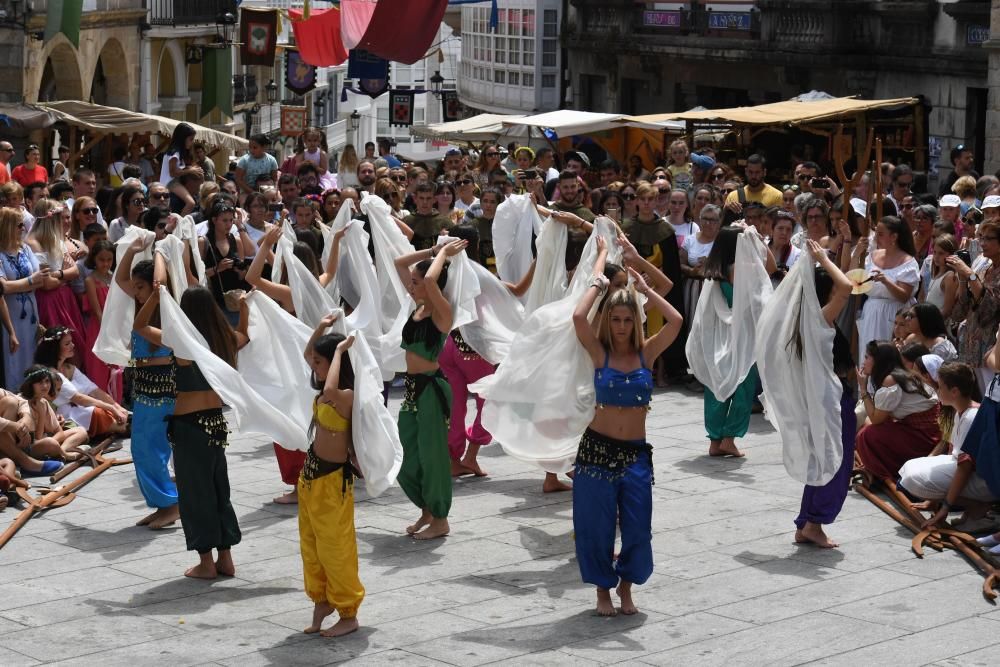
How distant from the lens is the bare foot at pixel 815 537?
932 cm

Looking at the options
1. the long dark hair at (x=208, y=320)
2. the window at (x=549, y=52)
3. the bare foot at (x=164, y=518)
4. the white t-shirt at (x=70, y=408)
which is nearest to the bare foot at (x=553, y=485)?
the bare foot at (x=164, y=518)

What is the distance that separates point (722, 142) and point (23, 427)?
1344cm

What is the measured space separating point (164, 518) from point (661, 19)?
92.1 ft

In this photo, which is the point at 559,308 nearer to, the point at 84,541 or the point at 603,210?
the point at 84,541

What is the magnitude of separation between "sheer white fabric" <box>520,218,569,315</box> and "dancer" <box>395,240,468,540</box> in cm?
134

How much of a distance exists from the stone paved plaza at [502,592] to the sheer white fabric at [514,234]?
2.25 m

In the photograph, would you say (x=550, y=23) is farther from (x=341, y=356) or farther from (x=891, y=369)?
(x=341, y=356)

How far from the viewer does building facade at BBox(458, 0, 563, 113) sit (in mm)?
44844

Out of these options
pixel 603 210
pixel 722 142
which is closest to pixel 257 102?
pixel 722 142

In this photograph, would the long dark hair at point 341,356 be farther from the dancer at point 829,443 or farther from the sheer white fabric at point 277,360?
the dancer at point 829,443

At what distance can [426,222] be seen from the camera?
12938 millimetres

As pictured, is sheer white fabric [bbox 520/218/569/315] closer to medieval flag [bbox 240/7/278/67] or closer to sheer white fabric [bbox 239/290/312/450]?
sheer white fabric [bbox 239/290/312/450]

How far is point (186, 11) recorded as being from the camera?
1421 inches

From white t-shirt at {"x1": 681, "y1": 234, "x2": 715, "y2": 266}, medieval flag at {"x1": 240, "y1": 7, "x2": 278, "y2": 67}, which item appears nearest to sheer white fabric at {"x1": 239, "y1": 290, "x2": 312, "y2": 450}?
white t-shirt at {"x1": 681, "y1": 234, "x2": 715, "y2": 266}
